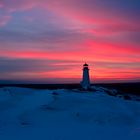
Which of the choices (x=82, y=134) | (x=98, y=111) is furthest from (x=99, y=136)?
(x=98, y=111)

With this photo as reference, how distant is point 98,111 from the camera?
17.6 m

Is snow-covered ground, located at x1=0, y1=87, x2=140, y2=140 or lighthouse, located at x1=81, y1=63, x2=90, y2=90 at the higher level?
lighthouse, located at x1=81, y1=63, x2=90, y2=90

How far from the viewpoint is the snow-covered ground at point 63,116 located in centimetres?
1443

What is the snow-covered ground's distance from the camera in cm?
1443

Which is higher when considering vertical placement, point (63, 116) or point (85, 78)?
point (85, 78)

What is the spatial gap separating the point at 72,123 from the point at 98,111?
210 cm

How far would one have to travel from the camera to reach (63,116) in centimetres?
1673

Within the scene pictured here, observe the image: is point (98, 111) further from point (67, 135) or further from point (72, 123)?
point (67, 135)

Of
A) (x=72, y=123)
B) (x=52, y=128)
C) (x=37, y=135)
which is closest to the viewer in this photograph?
(x=37, y=135)

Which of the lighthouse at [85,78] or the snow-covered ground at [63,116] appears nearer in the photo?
the snow-covered ground at [63,116]

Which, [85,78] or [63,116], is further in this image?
[85,78]

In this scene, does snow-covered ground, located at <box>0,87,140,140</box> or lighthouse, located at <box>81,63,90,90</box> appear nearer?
snow-covered ground, located at <box>0,87,140,140</box>

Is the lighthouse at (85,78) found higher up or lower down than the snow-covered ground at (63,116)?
higher up

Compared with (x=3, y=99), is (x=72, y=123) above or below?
below
